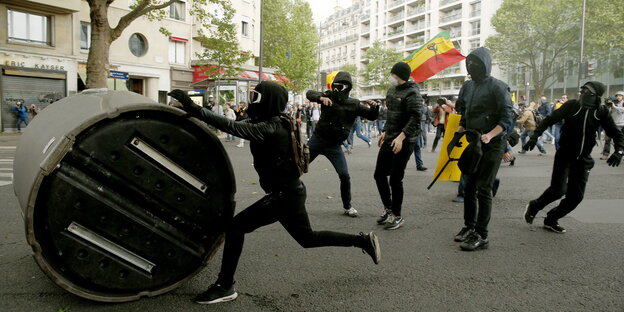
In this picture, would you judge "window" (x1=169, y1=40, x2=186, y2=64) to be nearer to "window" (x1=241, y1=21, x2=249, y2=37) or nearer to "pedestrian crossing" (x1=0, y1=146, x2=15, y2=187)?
"window" (x1=241, y1=21, x2=249, y2=37)

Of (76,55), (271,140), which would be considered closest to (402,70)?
(271,140)

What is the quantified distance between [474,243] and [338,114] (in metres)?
2.17

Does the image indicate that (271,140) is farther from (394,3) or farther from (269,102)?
(394,3)

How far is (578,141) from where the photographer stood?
5074 mm

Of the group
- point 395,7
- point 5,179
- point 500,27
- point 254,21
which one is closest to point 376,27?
point 395,7

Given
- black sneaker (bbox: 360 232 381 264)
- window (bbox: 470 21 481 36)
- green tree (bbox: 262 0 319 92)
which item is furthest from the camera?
window (bbox: 470 21 481 36)

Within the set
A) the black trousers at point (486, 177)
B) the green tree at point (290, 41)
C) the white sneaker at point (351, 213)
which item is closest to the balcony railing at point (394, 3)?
the green tree at point (290, 41)

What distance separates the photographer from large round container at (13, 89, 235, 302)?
109 inches

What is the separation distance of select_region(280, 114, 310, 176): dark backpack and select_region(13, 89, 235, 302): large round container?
0.47 meters

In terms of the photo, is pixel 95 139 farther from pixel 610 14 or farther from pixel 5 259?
pixel 610 14

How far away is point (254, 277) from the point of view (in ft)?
12.4

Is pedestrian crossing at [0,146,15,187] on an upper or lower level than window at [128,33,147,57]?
lower

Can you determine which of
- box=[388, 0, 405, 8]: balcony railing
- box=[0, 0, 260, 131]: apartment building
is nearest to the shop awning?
box=[0, 0, 260, 131]: apartment building

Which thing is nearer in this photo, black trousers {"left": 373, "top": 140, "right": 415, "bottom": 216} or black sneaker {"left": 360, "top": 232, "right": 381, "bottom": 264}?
black sneaker {"left": 360, "top": 232, "right": 381, "bottom": 264}
